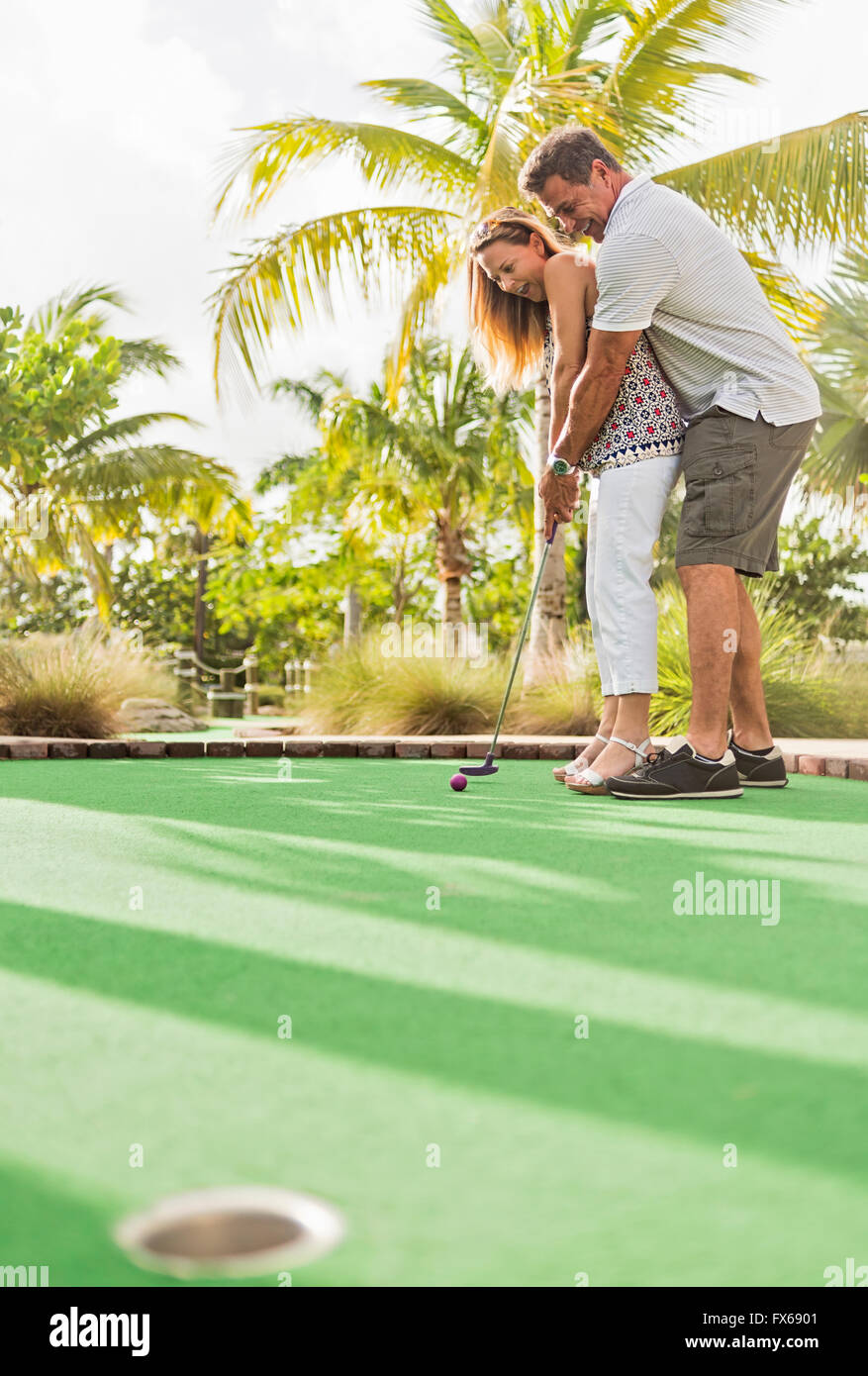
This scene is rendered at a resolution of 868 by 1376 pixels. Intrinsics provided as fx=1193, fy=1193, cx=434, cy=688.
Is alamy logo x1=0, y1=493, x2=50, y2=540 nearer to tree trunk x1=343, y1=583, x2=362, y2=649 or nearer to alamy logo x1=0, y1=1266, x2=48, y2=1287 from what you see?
tree trunk x1=343, y1=583, x2=362, y2=649

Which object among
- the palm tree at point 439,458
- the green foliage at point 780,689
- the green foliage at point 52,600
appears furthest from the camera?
the green foliage at point 52,600

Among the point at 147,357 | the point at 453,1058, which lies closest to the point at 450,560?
the point at 147,357

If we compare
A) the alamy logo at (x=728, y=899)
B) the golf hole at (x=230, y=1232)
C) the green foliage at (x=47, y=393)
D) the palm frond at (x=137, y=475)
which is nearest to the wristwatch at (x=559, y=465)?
the alamy logo at (x=728, y=899)

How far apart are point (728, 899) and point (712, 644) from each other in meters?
1.91

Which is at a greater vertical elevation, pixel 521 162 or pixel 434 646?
pixel 521 162

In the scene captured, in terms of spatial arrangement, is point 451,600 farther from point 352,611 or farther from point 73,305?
point 73,305

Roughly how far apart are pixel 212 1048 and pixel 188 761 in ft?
16.4

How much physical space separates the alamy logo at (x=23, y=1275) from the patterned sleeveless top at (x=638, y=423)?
361 cm

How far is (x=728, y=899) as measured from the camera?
2.16 meters

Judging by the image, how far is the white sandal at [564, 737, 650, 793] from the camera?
406 cm

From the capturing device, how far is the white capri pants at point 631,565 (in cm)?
411

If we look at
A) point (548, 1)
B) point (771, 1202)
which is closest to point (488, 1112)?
point (771, 1202)

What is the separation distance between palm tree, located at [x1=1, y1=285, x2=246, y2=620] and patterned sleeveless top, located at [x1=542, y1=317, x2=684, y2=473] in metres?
14.0
